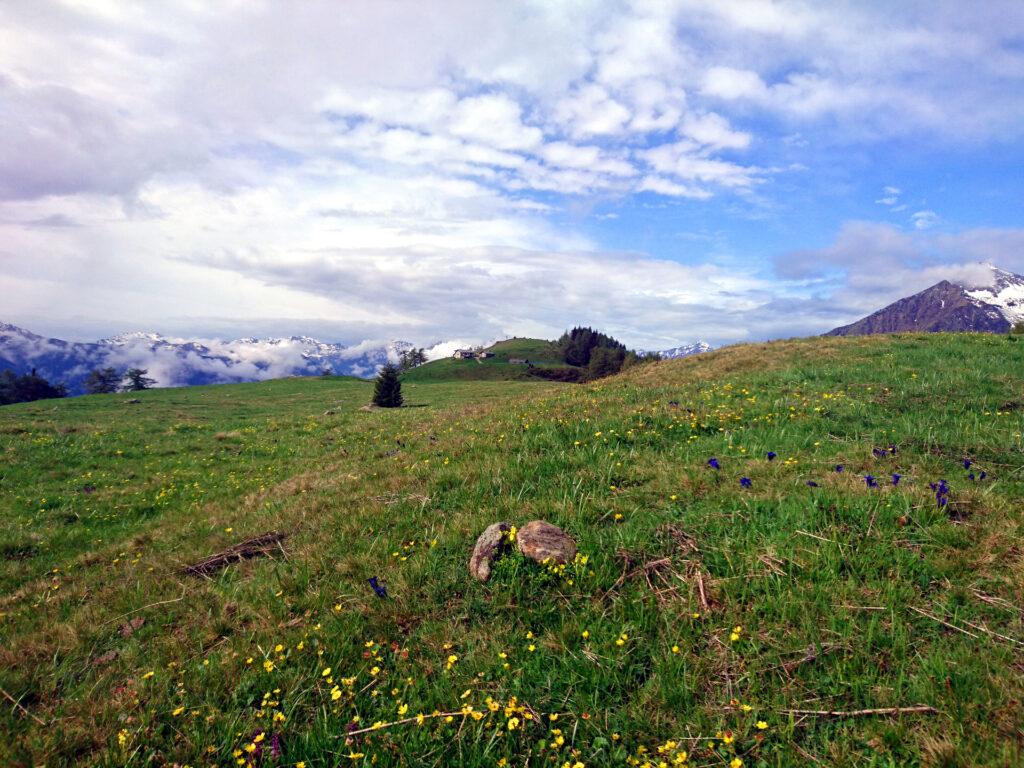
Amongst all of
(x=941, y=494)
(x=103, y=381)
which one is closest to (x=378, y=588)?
(x=941, y=494)

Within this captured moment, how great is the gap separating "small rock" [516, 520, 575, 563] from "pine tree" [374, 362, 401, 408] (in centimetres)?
4041

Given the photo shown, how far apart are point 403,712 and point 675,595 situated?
2.63 m

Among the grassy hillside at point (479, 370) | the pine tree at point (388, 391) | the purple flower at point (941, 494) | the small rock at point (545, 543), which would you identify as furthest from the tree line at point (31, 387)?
the purple flower at point (941, 494)

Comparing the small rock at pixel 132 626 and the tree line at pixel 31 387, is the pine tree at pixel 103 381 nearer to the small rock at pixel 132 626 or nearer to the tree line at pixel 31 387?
the tree line at pixel 31 387

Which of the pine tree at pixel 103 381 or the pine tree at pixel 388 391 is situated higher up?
the pine tree at pixel 388 391

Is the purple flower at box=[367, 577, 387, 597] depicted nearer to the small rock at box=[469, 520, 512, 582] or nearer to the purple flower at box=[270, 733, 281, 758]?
the small rock at box=[469, 520, 512, 582]

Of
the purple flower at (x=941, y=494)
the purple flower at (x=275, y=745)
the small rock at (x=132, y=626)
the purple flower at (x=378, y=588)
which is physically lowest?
the small rock at (x=132, y=626)

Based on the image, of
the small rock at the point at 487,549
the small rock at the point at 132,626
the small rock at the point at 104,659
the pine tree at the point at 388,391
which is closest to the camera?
the small rock at the point at 104,659

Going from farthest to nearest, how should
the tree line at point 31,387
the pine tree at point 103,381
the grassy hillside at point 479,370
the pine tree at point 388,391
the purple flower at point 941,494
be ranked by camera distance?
the grassy hillside at point 479,370, the pine tree at point 103,381, the tree line at point 31,387, the pine tree at point 388,391, the purple flower at point 941,494

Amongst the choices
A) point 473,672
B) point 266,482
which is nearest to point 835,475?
point 473,672

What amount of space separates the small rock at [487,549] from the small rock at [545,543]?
0.19 meters

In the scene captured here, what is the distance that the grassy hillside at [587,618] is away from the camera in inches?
135

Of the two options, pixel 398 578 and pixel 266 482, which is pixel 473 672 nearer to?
pixel 398 578

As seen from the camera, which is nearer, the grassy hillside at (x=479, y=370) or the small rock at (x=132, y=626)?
the small rock at (x=132, y=626)
